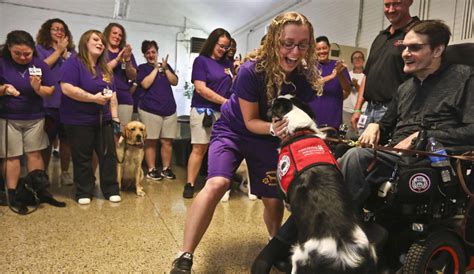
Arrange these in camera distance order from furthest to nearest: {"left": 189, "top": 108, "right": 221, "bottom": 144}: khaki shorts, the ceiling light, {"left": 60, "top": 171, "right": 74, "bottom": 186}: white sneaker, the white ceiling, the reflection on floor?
the ceiling light, the white ceiling, {"left": 60, "top": 171, "right": 74, "bottom": 186}: white sneaker, {"left": 189, "top": 108, "right": 221, "bottom": 144}: khaki shorts, the reflection on floor

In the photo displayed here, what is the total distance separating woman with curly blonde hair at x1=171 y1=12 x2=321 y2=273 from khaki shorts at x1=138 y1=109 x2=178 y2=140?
2211 mm

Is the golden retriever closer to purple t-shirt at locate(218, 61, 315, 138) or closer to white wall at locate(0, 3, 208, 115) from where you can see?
purple t-shirt at locate(218, 61, 315, 138)

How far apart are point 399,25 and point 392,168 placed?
124 cm

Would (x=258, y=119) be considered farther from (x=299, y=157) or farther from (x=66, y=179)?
(x=66, y=179)

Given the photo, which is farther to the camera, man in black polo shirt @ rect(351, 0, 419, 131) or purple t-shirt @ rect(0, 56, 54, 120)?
purple t-shirt @ rect(0, 56, 54, 120)

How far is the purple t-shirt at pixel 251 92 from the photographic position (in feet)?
5.70

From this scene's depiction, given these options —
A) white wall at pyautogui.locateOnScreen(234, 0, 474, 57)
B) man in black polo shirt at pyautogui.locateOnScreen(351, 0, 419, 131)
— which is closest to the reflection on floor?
man in black polo shirt at pyautogui.locateOnScreen(351, 0, 419, 131)

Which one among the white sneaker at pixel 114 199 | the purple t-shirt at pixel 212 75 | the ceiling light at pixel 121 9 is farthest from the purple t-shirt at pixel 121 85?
the ceiling light at pixel 121 9

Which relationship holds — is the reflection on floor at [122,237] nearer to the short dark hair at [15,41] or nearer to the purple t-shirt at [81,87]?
the purple t-shirt at [81,87]

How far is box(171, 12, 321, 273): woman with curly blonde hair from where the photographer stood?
1667 millimetres

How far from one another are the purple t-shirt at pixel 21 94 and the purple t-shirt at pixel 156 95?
Result: 1239 mm

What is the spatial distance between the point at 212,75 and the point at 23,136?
68.6 inches

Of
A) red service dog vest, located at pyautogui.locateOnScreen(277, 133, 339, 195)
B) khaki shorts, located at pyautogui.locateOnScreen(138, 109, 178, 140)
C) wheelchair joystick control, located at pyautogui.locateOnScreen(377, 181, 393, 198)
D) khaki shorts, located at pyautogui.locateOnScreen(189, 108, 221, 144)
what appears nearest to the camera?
red service dog vest, located at pyautogui.locateOnScreen(277, 133, 339, 195)

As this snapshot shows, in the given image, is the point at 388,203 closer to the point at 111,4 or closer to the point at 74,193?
the point at 74,193
